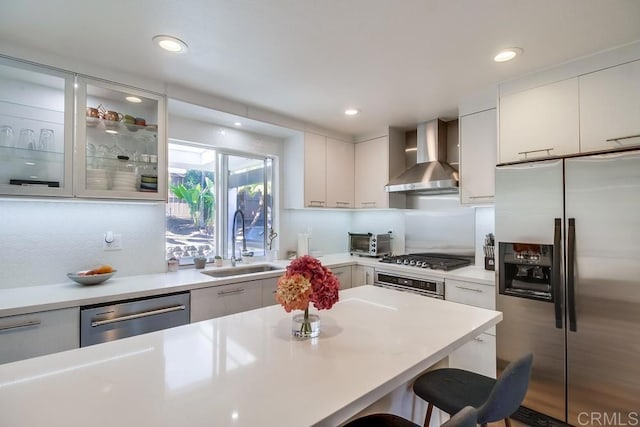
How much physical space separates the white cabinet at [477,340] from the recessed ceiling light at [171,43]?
2.52m

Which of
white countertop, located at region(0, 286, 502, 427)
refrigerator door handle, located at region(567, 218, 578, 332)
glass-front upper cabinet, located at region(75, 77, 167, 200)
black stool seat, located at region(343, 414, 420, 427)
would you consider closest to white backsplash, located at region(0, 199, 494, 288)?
glass-front upper cabinet, located at region(75, 77, 167, 200)

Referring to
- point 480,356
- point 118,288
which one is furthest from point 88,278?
point 480,356

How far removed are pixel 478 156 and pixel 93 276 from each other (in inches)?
120

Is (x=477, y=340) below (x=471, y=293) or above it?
below

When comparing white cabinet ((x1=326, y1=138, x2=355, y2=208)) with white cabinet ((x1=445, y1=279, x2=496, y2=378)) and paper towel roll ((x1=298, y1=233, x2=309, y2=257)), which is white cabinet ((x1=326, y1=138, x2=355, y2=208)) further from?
white cabinet ((x1=445, y1=279, x2=496, y2=378))

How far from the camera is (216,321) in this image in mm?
1407

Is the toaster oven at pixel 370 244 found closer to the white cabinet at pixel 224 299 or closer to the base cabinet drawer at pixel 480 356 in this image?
the base cabinet drawer at pixel 480 356

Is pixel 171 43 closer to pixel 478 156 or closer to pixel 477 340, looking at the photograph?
pixel 478 156

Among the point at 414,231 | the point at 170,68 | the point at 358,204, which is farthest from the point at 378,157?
the point at 170,68

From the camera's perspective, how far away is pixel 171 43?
175 cm


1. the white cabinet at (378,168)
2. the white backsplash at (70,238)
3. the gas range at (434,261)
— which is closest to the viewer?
the white backsplash at (70,238)

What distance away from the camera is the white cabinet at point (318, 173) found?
3.28 metres

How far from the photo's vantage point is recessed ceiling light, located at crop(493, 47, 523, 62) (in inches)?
72.4
